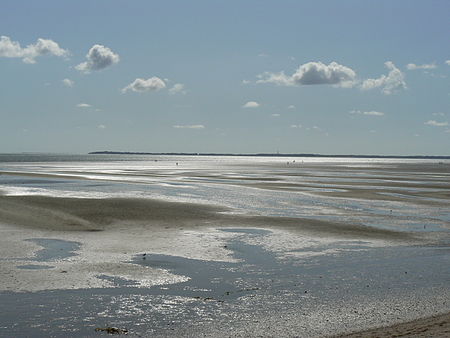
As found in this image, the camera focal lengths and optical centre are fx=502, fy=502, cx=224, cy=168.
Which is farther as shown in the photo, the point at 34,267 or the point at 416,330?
the point at 34,267

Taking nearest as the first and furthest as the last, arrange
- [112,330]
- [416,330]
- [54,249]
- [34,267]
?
[416,330], [112,330], [34,267], [54,249]

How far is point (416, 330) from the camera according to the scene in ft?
33.0

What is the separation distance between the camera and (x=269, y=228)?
25.1m

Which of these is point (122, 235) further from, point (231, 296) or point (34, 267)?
point (231, 296)

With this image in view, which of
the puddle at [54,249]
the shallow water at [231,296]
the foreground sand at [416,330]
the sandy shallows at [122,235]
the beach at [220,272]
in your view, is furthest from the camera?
the puddle at [54,249]

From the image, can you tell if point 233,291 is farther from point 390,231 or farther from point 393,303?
point 390,231

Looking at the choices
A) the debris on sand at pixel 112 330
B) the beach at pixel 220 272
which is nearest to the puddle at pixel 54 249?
the beach at pixel 220 272

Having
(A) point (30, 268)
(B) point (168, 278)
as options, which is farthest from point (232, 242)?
(A) point (30, 268)

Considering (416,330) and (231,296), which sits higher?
(416,330)

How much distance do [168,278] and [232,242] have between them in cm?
660

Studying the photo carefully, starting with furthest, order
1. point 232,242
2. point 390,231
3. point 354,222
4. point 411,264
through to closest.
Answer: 1. point 354,222
2. point 390,231
3. point 232,242
4. point 411,264

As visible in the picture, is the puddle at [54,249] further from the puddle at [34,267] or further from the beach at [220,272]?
the puddle at [34,267]

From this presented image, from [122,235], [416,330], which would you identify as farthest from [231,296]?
[122,235]

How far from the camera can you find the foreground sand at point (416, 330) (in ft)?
31.8
